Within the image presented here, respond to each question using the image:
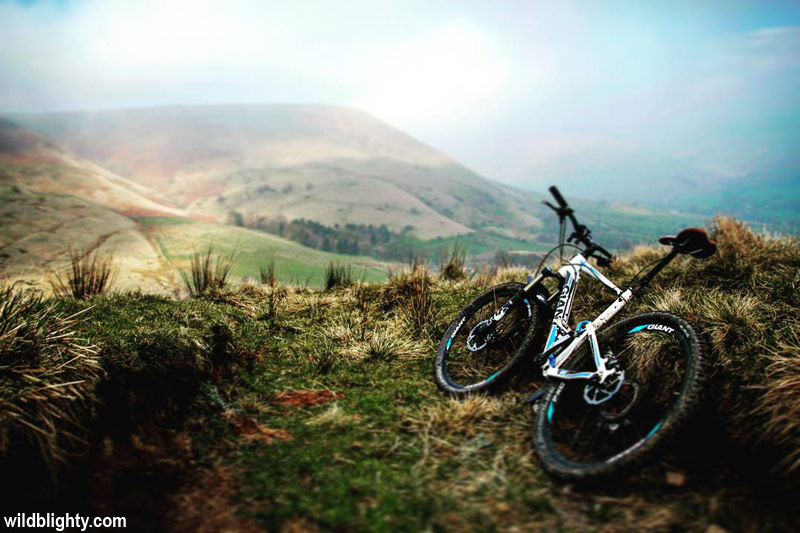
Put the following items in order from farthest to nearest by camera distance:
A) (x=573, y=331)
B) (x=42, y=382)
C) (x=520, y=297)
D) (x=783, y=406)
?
(x=520, y=297)
(x=573, y=331)
(x=42, y=382)
(x=783, y=406)

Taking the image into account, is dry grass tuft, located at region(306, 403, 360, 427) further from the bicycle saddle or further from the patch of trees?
the patch of trees

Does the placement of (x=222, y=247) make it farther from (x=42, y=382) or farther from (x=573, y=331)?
(x=573, y=331)

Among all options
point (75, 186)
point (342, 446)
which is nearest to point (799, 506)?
point (342, 446)

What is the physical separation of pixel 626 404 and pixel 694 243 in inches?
54.2

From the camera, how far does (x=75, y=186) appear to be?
49688mm

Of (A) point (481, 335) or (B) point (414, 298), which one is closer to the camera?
(A) point (481, 335)

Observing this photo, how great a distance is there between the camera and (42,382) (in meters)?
3.05

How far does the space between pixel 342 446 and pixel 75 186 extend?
62621 mm

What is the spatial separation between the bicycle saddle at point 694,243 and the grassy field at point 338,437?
3.13 feet

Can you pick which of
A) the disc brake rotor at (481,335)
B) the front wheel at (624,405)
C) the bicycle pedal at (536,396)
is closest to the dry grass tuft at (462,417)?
the bicycle pedal at (536,396)

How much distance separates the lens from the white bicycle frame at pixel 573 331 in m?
3.00

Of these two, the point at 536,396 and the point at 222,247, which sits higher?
the point at 536,396

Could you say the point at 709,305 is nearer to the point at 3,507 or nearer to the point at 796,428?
the point at 796,428

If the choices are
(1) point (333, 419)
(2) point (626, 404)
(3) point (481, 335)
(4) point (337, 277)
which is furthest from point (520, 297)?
(4) point (337, 277)
